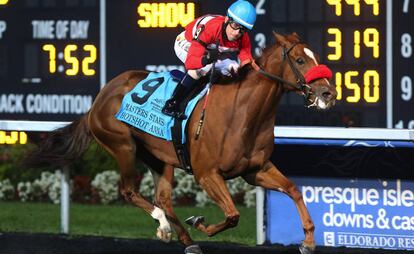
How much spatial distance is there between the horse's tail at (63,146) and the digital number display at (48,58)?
0.57 metres

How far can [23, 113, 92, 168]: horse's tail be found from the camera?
313 inches

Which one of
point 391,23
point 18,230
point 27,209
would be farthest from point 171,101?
point 27,209

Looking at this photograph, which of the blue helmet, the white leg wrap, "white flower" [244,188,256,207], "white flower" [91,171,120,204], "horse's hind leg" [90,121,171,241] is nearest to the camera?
the blue helmet

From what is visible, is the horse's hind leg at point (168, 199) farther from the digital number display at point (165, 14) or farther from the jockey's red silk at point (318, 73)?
the jockey's red silk at point (318, 73)

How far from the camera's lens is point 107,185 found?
1063 cm

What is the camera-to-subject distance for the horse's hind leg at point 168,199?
24.3ft

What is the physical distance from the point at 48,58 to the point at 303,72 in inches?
100

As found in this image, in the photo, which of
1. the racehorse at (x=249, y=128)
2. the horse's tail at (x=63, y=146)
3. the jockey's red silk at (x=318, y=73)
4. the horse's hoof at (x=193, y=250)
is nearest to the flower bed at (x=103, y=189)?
the horse's tail at (x=63, y=146)

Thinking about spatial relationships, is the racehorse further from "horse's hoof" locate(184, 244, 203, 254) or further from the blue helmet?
the blue helmet

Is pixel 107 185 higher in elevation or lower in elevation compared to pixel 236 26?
lower

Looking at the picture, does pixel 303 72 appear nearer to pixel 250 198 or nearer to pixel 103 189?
pixel 250 198

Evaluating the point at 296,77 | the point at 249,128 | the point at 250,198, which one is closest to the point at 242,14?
the point at 296,77

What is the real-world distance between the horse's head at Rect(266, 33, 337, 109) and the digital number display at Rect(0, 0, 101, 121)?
2.03 meters

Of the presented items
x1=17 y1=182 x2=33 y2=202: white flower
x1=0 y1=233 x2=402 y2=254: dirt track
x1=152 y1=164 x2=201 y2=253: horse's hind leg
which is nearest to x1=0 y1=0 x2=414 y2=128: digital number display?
x1=0 y1=233 x2=402 y2=254: dirt track
